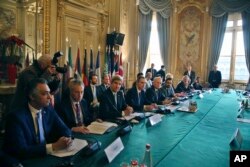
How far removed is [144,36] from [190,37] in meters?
1.89

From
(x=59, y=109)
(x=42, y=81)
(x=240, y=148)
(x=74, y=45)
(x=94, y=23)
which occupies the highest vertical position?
(x=94, y=23)

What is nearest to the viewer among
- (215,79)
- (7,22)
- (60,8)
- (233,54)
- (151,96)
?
(7,22)

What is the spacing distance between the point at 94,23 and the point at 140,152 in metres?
5.41

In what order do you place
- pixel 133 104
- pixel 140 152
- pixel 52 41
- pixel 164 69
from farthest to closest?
1. pixel 164 69
2. pixel 52 41
3. pixel 133 104
4. pixel 140 152

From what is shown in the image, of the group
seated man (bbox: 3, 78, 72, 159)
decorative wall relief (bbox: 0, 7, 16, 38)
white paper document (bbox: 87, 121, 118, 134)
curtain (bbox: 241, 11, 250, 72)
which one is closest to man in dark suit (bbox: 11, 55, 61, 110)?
white paper document (bbox: 87, 121, 118, 134)

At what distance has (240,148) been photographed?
80.3 inches

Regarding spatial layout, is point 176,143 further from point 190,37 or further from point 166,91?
point 190,37

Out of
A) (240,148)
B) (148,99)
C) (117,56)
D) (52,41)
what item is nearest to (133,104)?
(148,99)

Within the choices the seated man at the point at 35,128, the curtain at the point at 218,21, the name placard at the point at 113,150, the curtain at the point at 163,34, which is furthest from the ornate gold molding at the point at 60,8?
the curtain at the point at 218,21

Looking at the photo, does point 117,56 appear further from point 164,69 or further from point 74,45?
point 164,69

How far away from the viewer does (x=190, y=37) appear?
9648mm

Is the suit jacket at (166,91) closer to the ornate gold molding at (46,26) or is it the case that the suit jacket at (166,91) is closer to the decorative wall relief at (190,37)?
the ornate gold molding at (46,26)

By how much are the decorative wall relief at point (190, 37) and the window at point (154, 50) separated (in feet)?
2.77

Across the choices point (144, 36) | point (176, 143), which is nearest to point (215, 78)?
point (144, 36)
